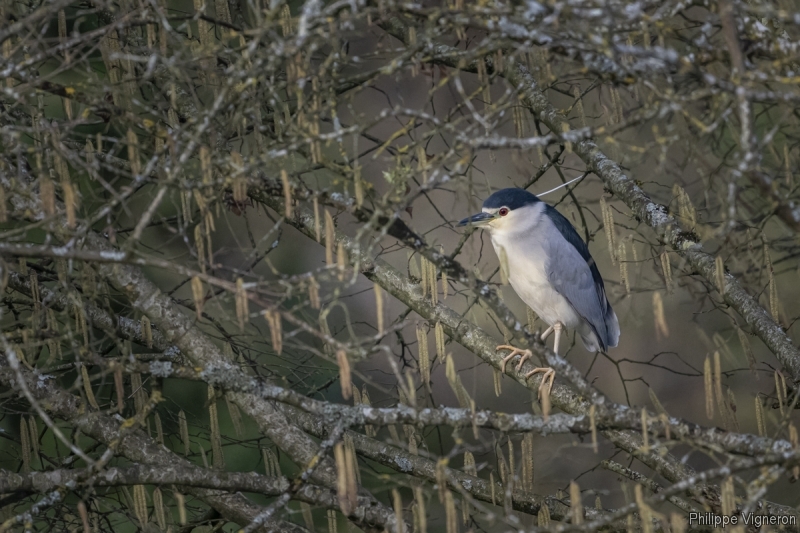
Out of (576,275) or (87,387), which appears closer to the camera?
(87,387)

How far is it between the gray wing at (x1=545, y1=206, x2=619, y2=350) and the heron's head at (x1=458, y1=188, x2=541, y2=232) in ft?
0.62

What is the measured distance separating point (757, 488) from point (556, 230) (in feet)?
8.49

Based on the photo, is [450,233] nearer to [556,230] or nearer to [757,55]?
[556,230]

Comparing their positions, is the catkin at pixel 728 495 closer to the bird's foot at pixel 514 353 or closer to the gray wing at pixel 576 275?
the bird's foot at pixel 514 353

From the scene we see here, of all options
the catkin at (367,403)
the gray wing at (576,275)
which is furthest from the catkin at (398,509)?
the gray wing at (576,275)

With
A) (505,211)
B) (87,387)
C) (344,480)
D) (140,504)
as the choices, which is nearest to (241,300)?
(344,480)

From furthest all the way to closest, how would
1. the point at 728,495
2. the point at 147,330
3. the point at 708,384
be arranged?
the point at 147,330, the point at 708,384, the point at 728,495

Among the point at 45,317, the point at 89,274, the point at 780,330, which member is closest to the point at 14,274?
the point at 45,317

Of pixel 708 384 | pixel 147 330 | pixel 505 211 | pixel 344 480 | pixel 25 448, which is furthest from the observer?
pixel 505 211

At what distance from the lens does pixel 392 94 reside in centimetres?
802

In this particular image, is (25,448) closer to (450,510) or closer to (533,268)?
(450,510)

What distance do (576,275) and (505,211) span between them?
493mm

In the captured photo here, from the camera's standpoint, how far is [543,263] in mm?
4309

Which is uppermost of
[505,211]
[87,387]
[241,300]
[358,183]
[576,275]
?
[358,183]
